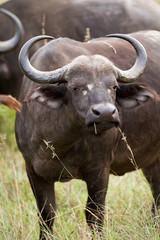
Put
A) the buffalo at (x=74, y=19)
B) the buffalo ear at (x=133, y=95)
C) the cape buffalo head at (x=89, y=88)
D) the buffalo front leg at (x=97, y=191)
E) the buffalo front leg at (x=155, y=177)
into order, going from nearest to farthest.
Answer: the cape buffalo head at (x=89, y=88) → the buffalo ear at (x=133, y=95) → the buffalo front leg at (x=97, y=191) → the buffalo front leg at (x=155, y=177) → the buffalo at (x=74, y=19)

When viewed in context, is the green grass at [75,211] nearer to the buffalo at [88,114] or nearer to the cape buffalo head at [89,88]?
the buffalo at [88,114]

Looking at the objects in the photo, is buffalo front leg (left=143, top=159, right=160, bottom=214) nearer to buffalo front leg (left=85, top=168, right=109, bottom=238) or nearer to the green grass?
the green grass

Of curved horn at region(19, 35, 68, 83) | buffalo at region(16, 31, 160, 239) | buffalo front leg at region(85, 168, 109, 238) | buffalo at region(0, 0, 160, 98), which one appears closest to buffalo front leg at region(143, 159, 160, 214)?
buffalo at region(16, 31, 160, 239)

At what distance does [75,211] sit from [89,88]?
1757 millimetres

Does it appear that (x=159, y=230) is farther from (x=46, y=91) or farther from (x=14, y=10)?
(x=14, y=10)

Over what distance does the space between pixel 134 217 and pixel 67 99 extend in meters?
1.15

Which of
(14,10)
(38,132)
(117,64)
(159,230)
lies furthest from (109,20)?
(159,230)

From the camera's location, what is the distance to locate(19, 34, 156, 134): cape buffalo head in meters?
4.44

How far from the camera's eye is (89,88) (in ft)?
15.0

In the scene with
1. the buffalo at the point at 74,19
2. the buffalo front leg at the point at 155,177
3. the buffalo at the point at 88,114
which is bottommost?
the buffalo front leg at the point at 155,177

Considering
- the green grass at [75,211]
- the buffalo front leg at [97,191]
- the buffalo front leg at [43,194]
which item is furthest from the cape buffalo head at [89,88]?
the buffalo front leg at [43,194]

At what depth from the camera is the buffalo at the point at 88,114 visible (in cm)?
467

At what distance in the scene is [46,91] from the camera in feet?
15.9

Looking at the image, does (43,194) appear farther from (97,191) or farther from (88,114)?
(88,114)
